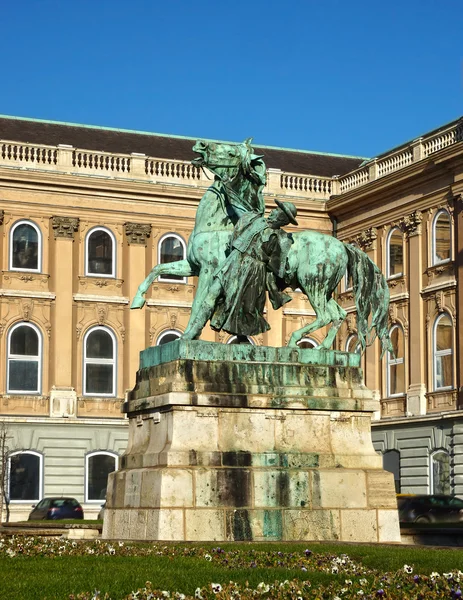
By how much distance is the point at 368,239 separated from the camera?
5441 centimetres

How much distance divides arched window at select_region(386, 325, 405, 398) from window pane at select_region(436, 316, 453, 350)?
210cm

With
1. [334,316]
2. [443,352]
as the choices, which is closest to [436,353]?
[443,352]

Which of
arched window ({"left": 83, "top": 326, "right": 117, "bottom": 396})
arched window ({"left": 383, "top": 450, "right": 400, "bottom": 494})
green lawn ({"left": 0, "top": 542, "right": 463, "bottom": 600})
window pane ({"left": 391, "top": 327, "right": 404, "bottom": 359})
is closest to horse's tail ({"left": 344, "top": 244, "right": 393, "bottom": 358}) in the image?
green lawn ({"left": 0, "top": 542, "right": 463, "bottom": 600})

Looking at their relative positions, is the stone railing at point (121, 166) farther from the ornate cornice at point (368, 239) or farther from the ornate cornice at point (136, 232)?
the ornate cornice at point (368, 239)

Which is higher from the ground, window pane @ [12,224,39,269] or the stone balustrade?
the stone balustrade

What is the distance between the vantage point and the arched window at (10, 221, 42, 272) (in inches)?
2083

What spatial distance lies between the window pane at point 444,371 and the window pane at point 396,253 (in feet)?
14.6

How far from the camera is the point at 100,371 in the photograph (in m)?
53.5

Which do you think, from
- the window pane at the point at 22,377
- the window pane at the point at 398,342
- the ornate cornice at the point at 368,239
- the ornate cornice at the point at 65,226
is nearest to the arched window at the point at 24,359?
the window pane at the point at 22,377

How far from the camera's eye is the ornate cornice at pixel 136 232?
178ft

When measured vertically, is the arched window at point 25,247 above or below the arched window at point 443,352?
above

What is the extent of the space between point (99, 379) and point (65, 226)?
5965 millimetres

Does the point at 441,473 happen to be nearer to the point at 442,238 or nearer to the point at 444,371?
the point at 444,371

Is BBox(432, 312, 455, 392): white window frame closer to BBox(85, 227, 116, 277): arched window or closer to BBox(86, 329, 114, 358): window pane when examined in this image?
BBox(86, 329, 114, 358): window pane
